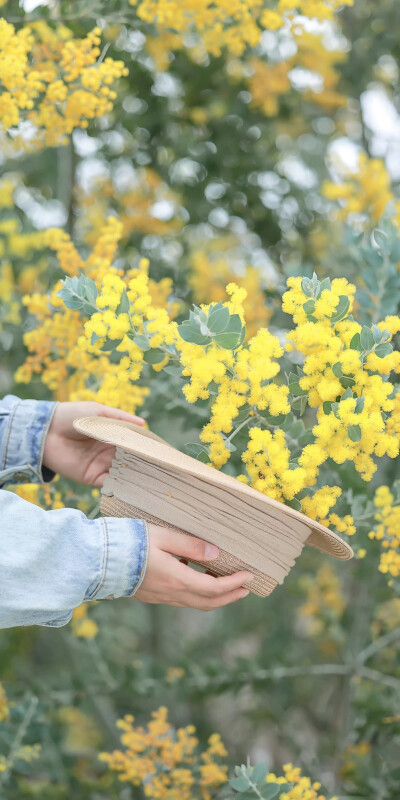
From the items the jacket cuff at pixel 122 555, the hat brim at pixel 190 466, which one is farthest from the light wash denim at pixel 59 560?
the hat brim at pixel 190 466

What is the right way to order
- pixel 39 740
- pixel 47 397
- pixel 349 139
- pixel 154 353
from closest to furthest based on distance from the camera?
1. pixel 154 353
2. pixel 39 740
3. pixel 47 397
4. pixel 349 139

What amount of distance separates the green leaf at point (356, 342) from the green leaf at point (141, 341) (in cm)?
29

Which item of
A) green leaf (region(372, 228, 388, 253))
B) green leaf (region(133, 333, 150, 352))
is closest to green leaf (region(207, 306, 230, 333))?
green leaf (region(133, 333, 150, 352))

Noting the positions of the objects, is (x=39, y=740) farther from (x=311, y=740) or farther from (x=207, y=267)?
(x=311, y=740)

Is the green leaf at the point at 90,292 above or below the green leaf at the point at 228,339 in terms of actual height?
above

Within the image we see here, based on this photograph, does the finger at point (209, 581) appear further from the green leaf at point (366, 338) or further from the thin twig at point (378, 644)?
the thin twig at point (378, 644)

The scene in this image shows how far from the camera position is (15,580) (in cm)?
98

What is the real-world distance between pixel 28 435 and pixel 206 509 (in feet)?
1.53

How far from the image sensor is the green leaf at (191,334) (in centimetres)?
101

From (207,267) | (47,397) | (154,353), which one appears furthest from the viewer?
(207,267)

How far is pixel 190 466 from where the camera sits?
963 millimetres

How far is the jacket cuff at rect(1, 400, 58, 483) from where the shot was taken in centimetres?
135

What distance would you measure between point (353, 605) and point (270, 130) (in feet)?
5.54

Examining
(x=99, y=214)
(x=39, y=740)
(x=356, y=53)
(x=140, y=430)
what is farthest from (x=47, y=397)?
(x=356, y=53)
